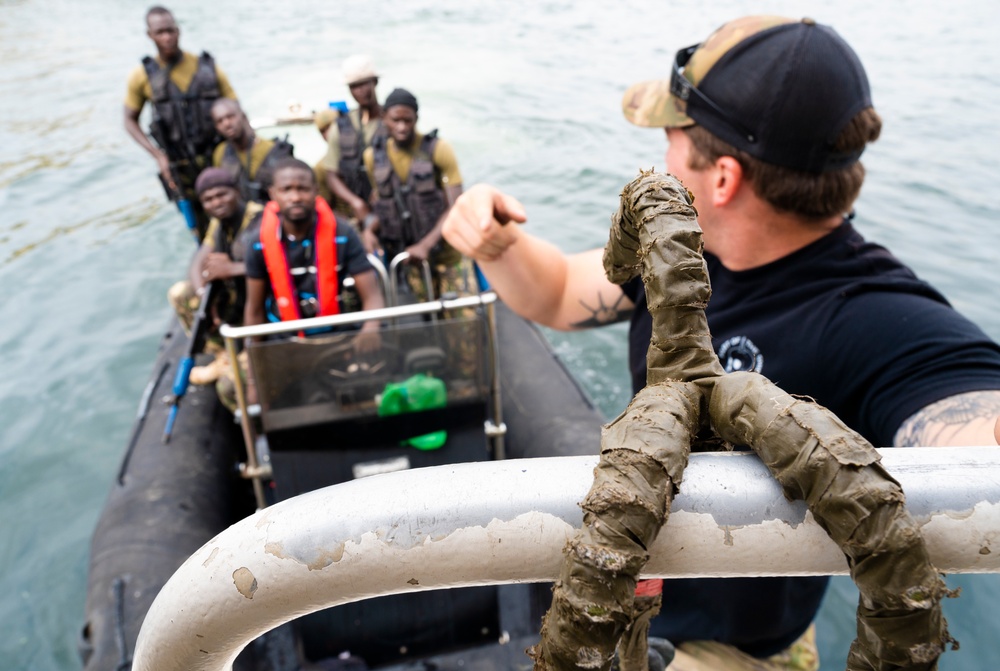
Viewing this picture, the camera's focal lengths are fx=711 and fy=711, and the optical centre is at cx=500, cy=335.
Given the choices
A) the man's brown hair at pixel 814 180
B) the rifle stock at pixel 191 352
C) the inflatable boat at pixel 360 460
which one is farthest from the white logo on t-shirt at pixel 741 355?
the rifle stock at pixel 191 352

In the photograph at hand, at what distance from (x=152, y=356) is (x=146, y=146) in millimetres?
1998

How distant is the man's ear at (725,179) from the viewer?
5.01ft

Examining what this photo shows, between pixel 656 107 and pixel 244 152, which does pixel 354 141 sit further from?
pixel 656 107

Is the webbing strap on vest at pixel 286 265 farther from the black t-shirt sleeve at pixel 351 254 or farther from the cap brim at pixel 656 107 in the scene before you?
the cap brim at pixel 656 107

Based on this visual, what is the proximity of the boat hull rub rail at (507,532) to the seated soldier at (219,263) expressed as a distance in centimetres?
415

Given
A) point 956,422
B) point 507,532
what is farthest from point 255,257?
point 507,532

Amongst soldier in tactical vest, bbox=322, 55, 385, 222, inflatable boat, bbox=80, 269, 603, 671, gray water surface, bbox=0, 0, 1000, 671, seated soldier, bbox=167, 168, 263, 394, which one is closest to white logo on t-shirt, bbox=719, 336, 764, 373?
inflatable boat, bbox=80, 269, 603, 671

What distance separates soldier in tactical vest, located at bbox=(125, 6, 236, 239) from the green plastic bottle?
14.8ft

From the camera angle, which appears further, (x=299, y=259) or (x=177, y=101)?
(x=177, y=101)

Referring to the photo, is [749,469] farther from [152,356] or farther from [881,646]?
[152,356]

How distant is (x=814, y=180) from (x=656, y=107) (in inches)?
16.2

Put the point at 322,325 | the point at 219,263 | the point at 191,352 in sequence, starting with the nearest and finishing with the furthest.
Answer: the point at 322,325 → the point at 191,352 → the point at 219,263

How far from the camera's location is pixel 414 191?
18.8 feet

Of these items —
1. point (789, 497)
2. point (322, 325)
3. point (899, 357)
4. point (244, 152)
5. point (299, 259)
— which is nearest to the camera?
point (789, 497)
